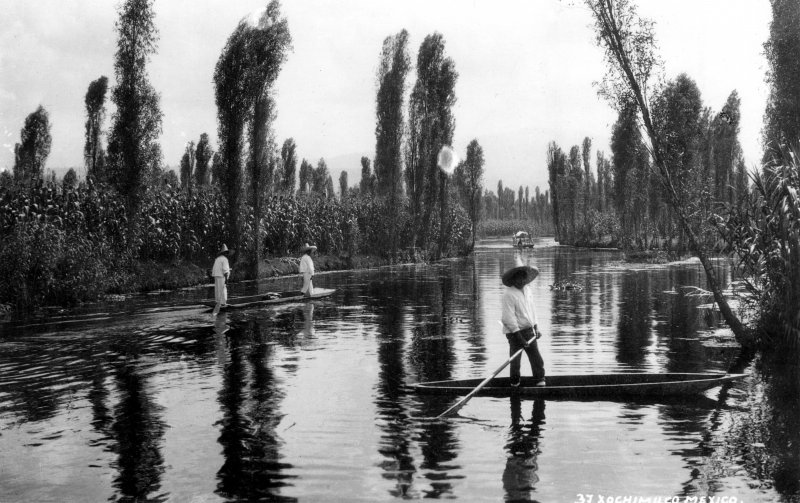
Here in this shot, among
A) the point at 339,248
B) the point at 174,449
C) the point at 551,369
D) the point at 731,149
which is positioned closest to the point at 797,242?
the point at 551,369

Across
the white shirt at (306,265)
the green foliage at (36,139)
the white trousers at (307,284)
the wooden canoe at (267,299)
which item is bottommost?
the wooden canoe at (267,299)

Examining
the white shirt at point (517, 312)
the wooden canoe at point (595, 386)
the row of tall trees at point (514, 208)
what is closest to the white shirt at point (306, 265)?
the wooden canoe at point (595, 386)

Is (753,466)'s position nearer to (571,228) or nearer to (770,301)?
(770,301)

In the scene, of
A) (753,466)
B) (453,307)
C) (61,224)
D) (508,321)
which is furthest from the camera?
(61,224)

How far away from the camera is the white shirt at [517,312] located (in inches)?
426

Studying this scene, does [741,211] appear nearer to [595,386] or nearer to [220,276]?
[595,386]

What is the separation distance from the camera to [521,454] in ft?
25.7

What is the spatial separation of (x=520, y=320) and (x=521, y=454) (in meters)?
3.28

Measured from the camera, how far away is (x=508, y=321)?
1082cm

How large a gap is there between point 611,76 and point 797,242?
19.5ft

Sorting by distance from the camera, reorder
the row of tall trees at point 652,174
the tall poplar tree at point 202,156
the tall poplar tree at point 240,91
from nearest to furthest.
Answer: the tall poplar tree at point 240,91 < the row of tall trees at point 652,174 < the tall poplar tree at point 202,156

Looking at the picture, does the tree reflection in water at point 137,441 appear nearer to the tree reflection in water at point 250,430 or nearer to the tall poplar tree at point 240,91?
the tree reflection in water at point 250,430

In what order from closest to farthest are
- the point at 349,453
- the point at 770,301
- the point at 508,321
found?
the point at 349,453 < the point at 508,321 < the point at 770,301

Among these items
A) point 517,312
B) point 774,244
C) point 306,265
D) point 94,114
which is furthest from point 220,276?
point 94,114
